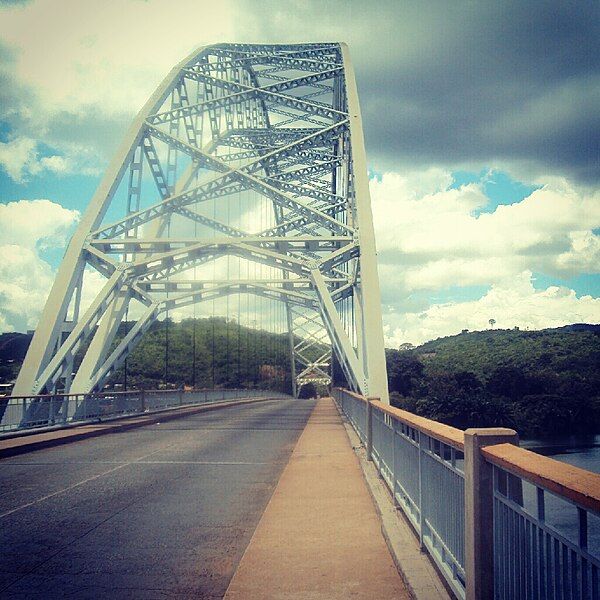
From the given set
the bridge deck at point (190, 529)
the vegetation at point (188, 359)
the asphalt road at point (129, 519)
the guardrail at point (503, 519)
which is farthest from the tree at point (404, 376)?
the guardrail at point (503, 519)

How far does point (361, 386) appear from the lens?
21078 mm

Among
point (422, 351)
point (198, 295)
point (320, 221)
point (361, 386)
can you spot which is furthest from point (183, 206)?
point (422, 351)

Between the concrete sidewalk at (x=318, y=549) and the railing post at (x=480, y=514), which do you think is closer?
the railing post at (x=480, y=514)

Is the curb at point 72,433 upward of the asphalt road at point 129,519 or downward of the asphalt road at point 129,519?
downward

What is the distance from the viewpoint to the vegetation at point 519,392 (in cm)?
6431

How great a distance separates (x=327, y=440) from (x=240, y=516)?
8945mm

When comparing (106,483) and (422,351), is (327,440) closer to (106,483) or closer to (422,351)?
(106,483)

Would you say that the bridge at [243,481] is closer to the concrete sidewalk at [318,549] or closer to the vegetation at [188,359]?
the concrete sidewalk at [318,549]

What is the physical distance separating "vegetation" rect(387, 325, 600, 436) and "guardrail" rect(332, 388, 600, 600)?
Result: 186 ft

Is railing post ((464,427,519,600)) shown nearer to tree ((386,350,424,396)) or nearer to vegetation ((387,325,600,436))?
vegetation ((387,325,600,436))

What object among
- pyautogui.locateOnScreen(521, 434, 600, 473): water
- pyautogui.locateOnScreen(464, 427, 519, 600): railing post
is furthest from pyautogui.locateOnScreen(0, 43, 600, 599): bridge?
pyautogui.locateOnScreen(521, 434, 600, 473): water

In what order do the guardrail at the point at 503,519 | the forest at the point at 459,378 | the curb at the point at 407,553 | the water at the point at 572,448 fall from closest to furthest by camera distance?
1. the guardrail at the point at 503,519
2. the curb at the point at 407,553
3. the water at the point at 572,448
4. the forest at the point at 459,378

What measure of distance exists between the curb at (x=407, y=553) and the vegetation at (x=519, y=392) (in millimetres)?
53966

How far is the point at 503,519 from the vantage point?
312 centimetres
